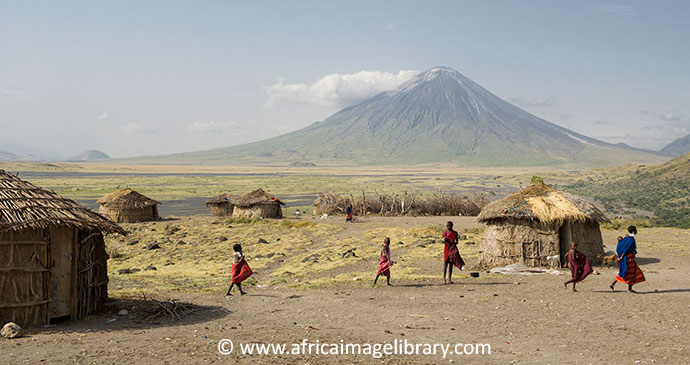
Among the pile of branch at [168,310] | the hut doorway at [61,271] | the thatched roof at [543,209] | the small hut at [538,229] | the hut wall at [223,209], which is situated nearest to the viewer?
the hut doorway at [61,271]

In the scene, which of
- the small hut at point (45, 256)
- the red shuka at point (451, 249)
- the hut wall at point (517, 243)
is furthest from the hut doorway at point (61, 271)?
the hut wall at point (517, 243)

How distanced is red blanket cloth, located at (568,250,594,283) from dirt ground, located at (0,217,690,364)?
0.42 metres

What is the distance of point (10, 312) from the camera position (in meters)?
9.30

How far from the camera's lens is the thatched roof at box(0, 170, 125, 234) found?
918 centimetres

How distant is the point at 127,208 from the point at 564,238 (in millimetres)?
24211

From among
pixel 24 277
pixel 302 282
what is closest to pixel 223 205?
pixel 302 282

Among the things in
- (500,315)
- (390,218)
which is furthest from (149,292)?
(390,218)

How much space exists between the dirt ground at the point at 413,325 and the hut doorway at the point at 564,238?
1790mm

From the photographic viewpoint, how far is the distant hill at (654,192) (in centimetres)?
4229

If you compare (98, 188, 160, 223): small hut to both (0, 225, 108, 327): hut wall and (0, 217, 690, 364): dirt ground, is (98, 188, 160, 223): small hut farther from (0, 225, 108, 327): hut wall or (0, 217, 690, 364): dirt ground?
(0, 225, 108, 327): hut wall

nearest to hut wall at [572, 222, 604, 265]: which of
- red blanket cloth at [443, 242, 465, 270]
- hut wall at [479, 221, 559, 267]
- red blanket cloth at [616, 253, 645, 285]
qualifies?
hut wall at [479, 221, 559, 267]

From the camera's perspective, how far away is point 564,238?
16438 millimetres

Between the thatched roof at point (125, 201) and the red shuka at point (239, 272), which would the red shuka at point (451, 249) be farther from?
the thatched roof at point (125, 201)

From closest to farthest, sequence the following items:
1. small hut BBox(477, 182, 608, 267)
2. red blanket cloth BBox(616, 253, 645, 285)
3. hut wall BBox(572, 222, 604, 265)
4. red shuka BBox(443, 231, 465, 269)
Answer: red blanket cloth BBox(616, 253, 645, 285), red shuka BBox(443, 231, 465, 269), small hut BBox(477, 182, 608, 267), hut wall BBox(572, 222, 604, 265)
